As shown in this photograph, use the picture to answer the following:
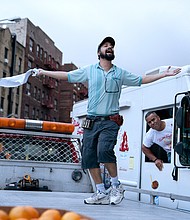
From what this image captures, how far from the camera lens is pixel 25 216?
149 cm

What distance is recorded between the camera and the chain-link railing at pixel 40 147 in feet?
16.6

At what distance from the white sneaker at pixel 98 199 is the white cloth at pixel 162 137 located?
5.10 ft

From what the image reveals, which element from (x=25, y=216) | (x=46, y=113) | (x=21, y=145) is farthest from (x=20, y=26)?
(x=25, y=216)

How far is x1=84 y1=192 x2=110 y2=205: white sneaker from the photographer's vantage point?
3.67 meters

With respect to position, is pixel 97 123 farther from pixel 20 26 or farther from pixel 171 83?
pixel 20 26

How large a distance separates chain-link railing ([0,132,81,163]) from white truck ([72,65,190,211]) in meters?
0.85

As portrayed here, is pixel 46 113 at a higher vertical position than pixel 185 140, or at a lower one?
higher

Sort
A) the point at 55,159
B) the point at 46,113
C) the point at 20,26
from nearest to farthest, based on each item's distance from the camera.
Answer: the point at 55,159, the point at 20,26, the point at 46,113

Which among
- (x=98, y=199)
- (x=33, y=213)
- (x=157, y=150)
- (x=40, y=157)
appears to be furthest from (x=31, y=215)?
(x=157, y=150)

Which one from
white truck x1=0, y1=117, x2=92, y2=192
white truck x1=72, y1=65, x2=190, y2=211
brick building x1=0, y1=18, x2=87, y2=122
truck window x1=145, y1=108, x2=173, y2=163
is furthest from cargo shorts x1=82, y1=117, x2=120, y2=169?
brick building x1=0, y1=18, x2=87, y2=122

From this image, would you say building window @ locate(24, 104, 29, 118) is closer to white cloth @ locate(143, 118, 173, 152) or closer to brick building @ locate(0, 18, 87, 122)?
brick building @ locate(0, 18, 87, 122)

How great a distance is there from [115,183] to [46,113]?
4785 cm

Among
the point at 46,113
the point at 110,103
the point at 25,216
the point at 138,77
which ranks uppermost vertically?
the point at 46,113

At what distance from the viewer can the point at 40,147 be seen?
5.15m
